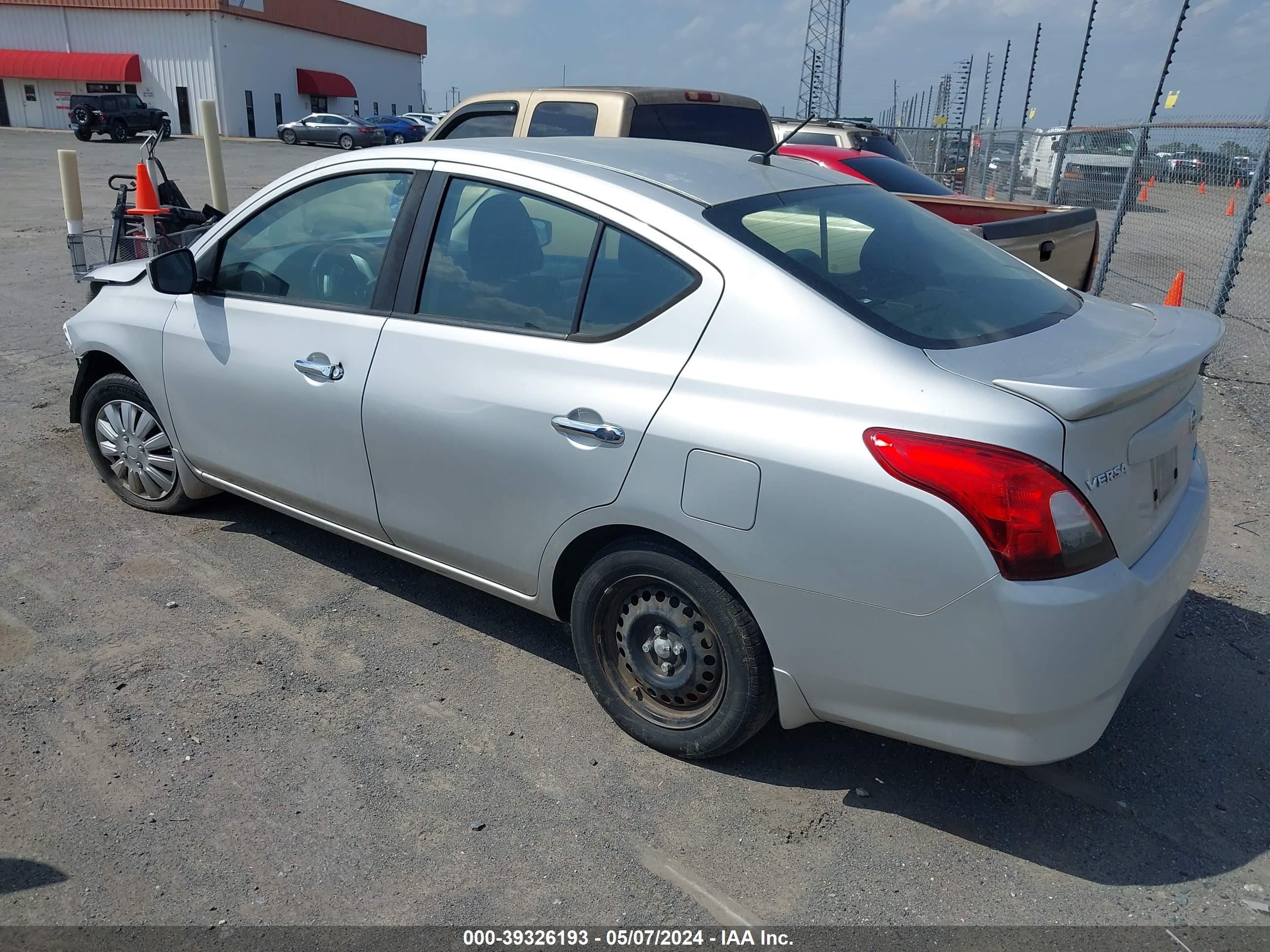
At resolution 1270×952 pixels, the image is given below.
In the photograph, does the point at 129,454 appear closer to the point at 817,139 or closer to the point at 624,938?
the point at 624,938

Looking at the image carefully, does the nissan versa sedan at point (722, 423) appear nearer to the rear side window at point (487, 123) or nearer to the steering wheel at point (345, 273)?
the steering wheel at point (345, 273)

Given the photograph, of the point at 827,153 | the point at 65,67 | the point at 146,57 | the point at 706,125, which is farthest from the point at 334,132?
the point at 706,125

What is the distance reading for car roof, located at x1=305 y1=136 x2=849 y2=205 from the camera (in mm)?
3104

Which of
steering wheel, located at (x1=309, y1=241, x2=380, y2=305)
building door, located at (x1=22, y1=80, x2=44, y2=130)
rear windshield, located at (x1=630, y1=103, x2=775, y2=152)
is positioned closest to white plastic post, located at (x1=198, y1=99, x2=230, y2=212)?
rear windshield, located at (x1=630, y1=103, x2=775, y2=152)

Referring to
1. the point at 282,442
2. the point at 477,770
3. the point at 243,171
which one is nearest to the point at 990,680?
the point at 477,770

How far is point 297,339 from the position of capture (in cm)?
366

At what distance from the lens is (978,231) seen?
234 inches

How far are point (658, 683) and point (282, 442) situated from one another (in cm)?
180

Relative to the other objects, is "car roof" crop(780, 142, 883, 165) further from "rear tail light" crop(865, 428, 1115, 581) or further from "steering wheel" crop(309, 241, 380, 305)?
"rear tail light" crop(865, 428, 1115, 581)

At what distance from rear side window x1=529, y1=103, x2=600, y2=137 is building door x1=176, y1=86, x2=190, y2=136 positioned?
5161 cm

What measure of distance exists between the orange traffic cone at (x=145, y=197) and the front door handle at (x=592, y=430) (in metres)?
5.80

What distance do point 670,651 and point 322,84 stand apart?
205 ft

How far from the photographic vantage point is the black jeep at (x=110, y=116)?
128 ft

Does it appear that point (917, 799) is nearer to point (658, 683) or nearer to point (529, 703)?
point (658, 683)
